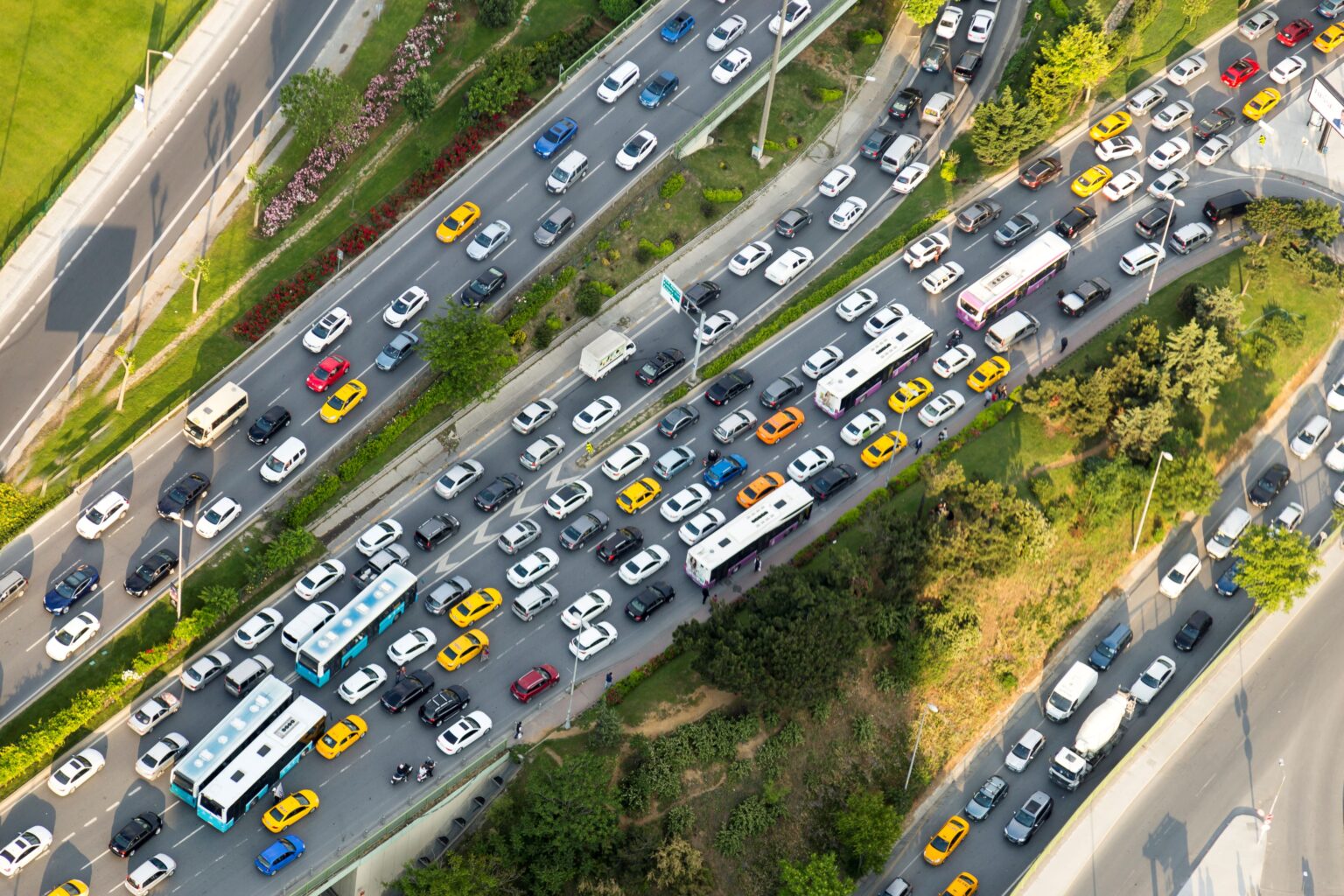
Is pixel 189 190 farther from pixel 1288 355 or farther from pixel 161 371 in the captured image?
pixel 1288 355

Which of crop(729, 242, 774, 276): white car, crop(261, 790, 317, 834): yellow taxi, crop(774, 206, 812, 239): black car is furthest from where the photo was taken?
crop(774, 206, 812, 239): black car

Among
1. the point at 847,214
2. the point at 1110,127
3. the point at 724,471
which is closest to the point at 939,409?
the point at 724,471

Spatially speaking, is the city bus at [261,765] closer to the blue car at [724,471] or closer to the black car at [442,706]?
the black car at [442,706]

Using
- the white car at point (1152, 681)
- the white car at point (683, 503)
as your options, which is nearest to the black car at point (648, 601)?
the white car at point (683, 503)

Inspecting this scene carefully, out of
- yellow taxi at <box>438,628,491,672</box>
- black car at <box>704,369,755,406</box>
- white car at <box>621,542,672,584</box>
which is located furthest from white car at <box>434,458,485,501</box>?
black car at <box>704,369,755,406</box>

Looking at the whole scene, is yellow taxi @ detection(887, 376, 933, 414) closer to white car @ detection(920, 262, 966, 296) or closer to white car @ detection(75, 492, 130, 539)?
white car @ detection(920, 262, 966, 296)

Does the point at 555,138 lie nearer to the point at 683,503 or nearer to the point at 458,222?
the point at 458,222
